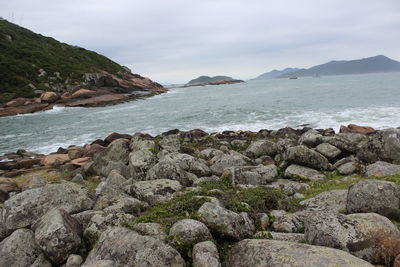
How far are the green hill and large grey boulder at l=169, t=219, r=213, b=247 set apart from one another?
6080cm

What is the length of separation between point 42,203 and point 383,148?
1404cm

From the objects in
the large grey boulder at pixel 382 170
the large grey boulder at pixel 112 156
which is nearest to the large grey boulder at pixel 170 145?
the large grey boulder at pixel 112 156

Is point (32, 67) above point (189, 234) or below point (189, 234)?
above

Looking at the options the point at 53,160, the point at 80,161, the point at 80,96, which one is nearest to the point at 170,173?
the point at 80,161

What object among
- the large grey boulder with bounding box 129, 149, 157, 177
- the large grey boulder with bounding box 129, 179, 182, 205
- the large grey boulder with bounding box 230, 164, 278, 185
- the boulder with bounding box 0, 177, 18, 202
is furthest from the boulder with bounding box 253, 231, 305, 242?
the boulder with bounding box 0, 177, 18, 202

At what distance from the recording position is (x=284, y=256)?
14.8ft

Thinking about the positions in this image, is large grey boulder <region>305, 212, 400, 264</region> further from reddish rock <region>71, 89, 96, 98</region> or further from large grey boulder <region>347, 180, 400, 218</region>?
reddish rock <region>71, 89, 96, 98</region>

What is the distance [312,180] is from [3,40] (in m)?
100

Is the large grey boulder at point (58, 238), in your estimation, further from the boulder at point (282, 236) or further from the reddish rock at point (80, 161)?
the reddish rock at point (80, 161)

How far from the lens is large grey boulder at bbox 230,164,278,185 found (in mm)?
10406

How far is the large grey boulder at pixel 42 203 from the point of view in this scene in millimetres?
7160

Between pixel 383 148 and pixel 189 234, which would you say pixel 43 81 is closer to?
pixel 383 148

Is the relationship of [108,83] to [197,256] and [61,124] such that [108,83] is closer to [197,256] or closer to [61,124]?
[61,124]

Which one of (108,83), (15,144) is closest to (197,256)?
(15,144)
